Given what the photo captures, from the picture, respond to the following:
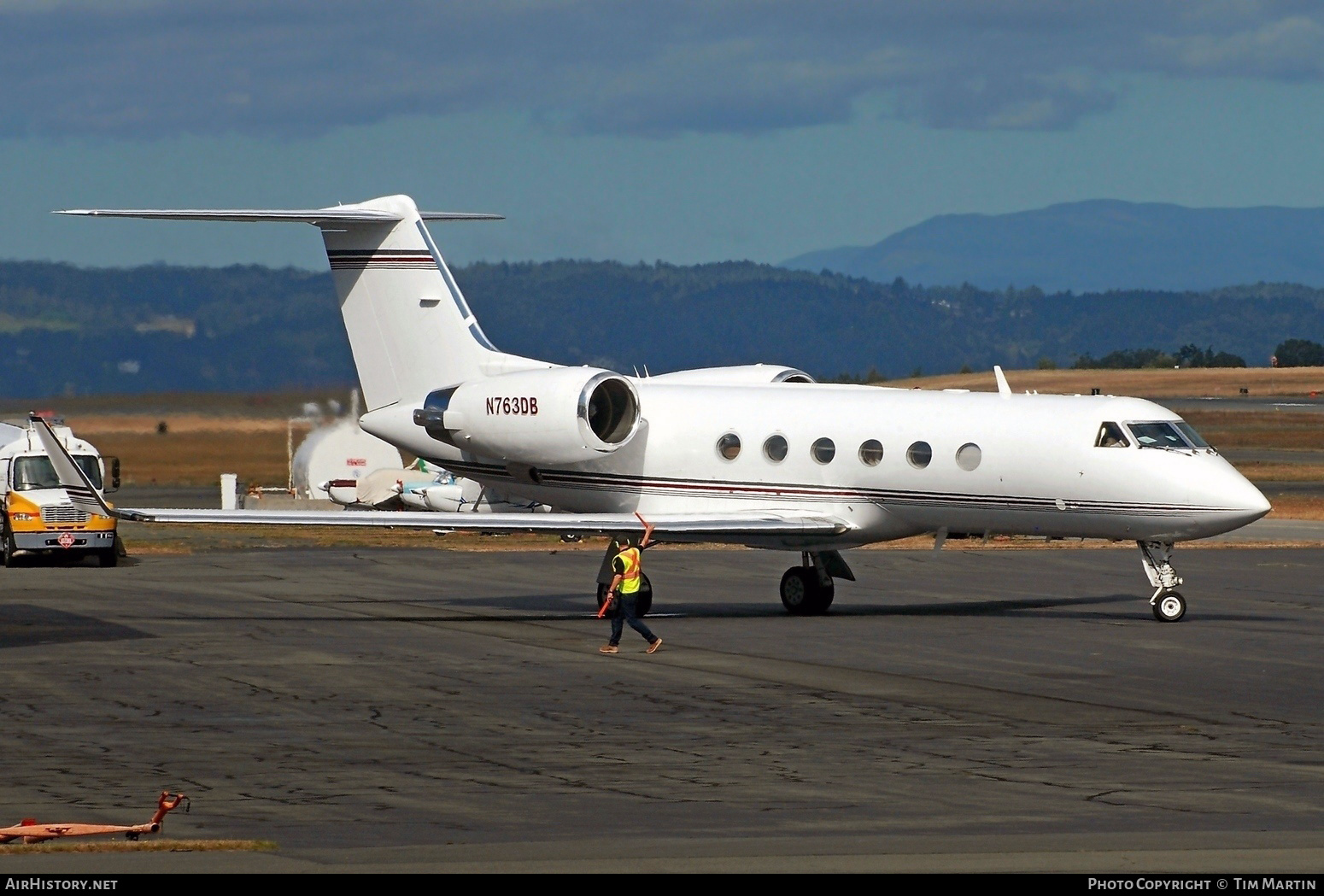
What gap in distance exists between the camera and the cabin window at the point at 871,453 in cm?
2652

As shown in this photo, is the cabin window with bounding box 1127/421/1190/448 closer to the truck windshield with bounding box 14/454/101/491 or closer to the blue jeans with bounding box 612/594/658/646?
the blue jeans with bounding box 612/594/658/646

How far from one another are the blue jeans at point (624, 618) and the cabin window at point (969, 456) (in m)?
5.54

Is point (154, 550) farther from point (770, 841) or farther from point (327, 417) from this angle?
point (770, 841)

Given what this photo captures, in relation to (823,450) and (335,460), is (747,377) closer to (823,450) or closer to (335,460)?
(823,450)

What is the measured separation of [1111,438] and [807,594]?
4718mm

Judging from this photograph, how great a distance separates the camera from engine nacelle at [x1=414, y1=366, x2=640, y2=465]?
1072 inches

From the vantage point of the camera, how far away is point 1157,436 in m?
25.6

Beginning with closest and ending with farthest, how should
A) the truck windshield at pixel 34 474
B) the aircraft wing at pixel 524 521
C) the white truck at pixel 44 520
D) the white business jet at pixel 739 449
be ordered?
the aircraft wing at pixel 524 521, the white business jet at pixel 739 449, the white truck at pixel 44 520, the truck windshield at pixel 34 474

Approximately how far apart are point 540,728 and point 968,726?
356 centimetres

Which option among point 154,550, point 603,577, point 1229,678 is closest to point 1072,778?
point 1229,678

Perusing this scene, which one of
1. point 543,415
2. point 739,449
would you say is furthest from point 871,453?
point 543,415

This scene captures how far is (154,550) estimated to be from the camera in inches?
1687

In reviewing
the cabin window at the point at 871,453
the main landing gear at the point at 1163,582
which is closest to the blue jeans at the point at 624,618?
the cabin window at the point at 871,453

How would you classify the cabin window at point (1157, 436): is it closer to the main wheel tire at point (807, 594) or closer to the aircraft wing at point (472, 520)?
the aircraft wing at point (472, 520)
